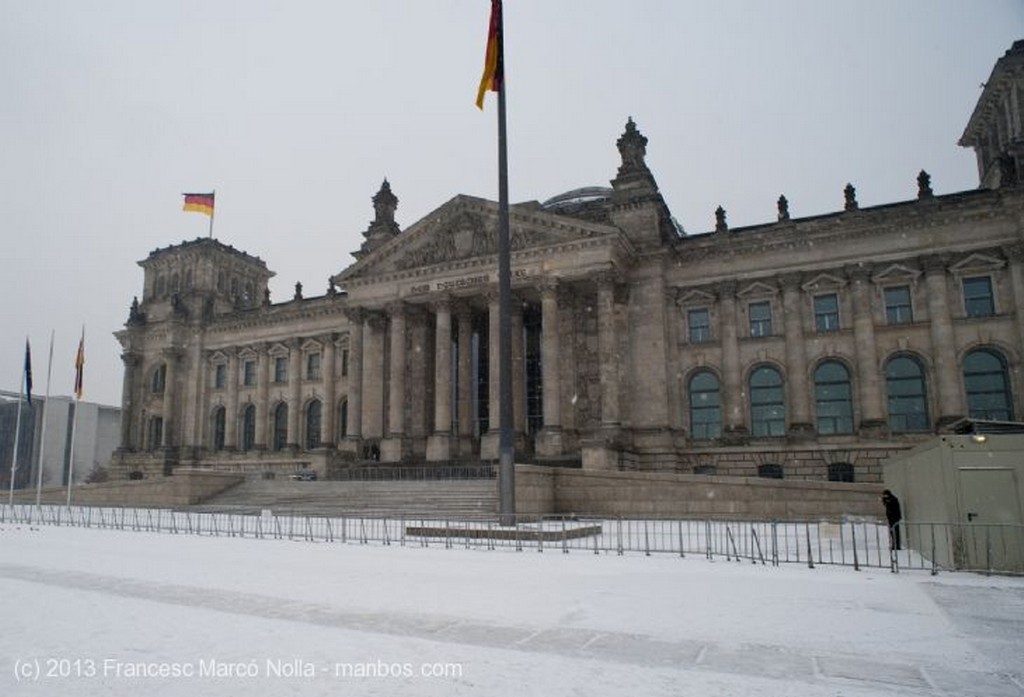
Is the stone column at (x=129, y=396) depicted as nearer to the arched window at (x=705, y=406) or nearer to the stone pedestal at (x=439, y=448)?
the stone pedestal at (x=439, y=448)

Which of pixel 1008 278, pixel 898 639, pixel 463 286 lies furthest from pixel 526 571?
pixel 1008 278

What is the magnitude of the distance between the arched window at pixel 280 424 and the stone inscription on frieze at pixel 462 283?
18.0 meters

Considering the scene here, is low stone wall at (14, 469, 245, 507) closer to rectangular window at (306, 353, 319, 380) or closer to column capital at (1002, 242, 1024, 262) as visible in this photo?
rectangular window at (306, 353, 319, 380)

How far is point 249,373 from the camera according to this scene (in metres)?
57.6

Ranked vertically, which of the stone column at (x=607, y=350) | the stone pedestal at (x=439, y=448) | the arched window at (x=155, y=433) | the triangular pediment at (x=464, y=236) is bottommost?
the stone pedestal at (x=439, y=448)

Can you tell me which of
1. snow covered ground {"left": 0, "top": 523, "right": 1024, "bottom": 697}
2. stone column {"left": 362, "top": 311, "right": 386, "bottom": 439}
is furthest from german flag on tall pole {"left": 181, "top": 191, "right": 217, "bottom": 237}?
snow covered ground {"left": 0, "top": 523, "right": 1024, "bottom": 697}

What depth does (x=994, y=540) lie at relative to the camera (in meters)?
14.1

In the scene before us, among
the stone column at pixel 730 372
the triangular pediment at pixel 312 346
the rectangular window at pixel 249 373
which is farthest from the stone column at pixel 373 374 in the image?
the stone column at pixel 730 372

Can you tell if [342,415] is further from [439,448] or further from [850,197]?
[850,197]

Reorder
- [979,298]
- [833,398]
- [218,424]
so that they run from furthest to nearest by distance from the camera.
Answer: [218,424]
[833,398]
[979,298]

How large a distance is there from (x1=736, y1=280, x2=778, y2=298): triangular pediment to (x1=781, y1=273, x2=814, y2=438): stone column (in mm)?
659

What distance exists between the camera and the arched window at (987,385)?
3400 centimetres

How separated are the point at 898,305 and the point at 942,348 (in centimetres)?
297

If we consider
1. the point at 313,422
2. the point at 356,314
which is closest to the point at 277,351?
the point at 313,422
